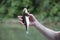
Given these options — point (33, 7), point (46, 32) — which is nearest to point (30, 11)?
point (33, 7)

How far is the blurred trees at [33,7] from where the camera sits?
9995mm

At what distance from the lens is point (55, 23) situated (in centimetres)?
905

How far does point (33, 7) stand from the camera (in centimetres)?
1088

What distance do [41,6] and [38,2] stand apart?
1.37 feet

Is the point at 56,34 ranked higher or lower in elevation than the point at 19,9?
higher

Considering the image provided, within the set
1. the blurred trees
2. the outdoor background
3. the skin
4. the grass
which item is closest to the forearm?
the skin

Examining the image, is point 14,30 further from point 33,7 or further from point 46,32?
point 46,32

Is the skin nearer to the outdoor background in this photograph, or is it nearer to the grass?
the grass

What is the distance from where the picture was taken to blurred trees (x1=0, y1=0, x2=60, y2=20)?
10.00m

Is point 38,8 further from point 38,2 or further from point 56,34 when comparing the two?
point 56,34

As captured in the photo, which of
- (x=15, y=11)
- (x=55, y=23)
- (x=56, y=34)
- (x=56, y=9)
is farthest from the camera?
(x=15, y=11)

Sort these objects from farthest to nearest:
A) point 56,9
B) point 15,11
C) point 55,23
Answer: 1. point 15,11
2. point 56,9
3. point 55,23

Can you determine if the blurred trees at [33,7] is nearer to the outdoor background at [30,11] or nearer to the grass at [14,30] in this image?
the outdoor background at [30,11]

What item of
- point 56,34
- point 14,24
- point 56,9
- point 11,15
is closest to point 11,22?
point 14,24
